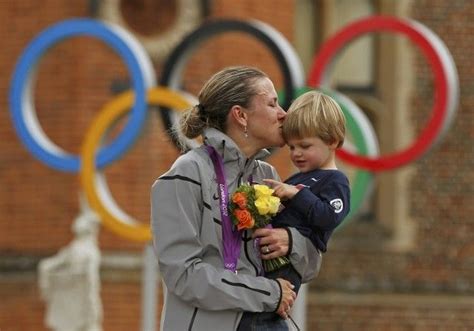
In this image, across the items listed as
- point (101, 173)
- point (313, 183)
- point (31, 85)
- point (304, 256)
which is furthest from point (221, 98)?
point (31, 85)

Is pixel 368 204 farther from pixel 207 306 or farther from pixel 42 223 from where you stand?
pixel 207 306

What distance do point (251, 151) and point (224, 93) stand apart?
0.58ft

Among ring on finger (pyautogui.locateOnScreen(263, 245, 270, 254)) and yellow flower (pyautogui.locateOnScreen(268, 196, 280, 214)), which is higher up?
yellow flower (pyautogui.locateOnScreen(268, 196, 280, 214))

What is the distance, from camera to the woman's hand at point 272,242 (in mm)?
4812

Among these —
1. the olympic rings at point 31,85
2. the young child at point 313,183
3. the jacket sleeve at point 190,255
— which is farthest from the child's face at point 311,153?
the olympic rings at point 31,85

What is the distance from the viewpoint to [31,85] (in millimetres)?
14078

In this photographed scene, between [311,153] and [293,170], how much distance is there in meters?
10.5

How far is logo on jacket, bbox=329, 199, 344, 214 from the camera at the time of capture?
4929 millimetres

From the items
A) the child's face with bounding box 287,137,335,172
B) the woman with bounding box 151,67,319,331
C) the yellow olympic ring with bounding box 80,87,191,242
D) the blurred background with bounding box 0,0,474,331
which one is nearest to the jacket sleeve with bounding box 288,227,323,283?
the woman with bounding box 151,67,319,331

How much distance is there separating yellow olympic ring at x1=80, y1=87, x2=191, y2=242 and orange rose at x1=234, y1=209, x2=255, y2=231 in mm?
7765

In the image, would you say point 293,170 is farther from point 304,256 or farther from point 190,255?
point 190,255

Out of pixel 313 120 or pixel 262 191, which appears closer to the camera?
pixel 262 191

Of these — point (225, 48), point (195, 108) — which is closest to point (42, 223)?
point (225, 48)

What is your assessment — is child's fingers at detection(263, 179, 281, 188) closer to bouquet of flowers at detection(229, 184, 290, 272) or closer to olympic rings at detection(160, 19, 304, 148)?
bouquet of flowers at detection(229, 184, 290, 272)
